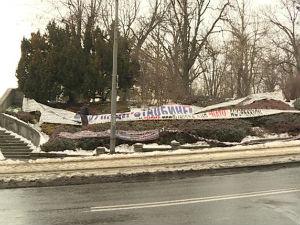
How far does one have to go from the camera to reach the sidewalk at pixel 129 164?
11062 mm

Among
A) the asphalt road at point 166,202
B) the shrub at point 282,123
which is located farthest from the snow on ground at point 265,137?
the asphalt road at point 166,202

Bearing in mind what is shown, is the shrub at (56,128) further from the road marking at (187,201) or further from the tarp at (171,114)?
the road marking at (187,201)

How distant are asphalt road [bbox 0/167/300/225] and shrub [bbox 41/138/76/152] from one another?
29.1ft

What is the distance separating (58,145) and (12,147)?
11.8 feet

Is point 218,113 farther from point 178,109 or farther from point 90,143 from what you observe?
point 90,143

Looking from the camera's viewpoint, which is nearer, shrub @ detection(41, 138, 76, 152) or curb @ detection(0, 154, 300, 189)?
curb @ detection(0, 154, 300, 189)

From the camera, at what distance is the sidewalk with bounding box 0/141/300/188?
11062 mm

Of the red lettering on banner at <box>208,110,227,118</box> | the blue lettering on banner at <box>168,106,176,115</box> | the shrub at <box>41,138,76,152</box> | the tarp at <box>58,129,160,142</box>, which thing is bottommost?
the shrub at <box>41,138,76,152</box>

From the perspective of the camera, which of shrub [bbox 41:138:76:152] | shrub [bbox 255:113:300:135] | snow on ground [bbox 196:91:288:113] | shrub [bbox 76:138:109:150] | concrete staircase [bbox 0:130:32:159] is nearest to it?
shrub [bbox 41:138:76:152]

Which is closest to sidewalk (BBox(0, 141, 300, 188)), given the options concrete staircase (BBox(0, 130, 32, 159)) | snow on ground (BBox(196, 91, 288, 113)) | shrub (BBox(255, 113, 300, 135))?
shrub (BBox(255, 113, 300, 135))

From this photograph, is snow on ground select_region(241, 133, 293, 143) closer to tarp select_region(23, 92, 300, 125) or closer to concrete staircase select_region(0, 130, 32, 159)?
tarp select_region(23, 92, 300, 125)

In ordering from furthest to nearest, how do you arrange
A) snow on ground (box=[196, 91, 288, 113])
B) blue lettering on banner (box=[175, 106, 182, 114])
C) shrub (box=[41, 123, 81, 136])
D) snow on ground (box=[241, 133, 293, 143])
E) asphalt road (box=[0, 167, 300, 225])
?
snow on ground (box=[196, 91, 288, 113]), blue lettering on banner (box=[175, 106, 182, 114]), shrub (box=[41, 123, 81, 136]), snow on ground (box=[241, 133, 293, 143]), asphalt road (box=[0, 167, 300, 225])

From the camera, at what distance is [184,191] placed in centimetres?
924

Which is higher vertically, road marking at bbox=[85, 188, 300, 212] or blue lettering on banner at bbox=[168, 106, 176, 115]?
blue lettering on banner at bbox=[168, 106, 176, 115]
